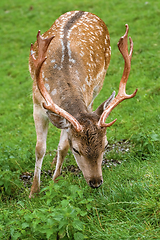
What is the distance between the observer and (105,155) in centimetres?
559

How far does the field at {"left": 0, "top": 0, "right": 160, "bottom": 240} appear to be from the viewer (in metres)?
2.97

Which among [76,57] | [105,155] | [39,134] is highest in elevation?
[76,57]

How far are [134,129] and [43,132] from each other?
235 cm

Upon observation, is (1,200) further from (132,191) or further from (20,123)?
(20,123)

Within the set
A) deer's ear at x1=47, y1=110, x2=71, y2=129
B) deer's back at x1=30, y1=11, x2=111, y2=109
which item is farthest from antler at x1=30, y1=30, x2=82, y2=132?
deer's back at x1=30, y1=11, x2=111, y2=109

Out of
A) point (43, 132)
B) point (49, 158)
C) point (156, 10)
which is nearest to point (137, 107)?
point (49, 158)

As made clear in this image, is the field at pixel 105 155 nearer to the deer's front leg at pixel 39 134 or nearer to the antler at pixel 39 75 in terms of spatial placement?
the deer's front leg at pixel 39 134

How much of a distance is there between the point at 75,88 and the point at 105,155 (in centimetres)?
177

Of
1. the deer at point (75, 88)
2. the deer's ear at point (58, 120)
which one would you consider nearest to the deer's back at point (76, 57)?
the deer at point (75, 88)

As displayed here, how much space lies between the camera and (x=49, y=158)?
5.91m

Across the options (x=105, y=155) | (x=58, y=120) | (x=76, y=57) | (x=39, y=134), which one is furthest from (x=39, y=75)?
(x=105, y=155)

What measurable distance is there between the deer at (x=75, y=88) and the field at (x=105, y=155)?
348 millimetres

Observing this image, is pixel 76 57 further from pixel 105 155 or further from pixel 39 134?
pixel 105 155

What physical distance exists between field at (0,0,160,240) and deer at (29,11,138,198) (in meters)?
0.35
